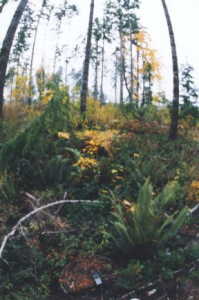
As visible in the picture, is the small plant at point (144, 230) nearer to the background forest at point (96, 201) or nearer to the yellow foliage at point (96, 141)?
the background forest at point (96, 201)

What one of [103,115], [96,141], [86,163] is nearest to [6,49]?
[103,115]

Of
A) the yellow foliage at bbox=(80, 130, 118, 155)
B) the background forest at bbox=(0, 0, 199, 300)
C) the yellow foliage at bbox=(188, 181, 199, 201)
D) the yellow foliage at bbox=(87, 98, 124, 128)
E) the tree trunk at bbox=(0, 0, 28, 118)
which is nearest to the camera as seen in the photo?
the background forest at bbox=(0, 0, 199, 300)

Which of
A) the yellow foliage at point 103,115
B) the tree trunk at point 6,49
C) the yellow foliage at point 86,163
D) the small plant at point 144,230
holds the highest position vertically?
the tree trunk at point 6,49

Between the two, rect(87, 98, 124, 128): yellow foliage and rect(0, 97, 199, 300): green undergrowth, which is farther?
rect(87, 98, 124, 128): yellow foliage

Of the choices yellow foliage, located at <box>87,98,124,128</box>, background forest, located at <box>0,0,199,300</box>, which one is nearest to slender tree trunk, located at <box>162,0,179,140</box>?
background forest, located at <box>0,0,199,300</box>

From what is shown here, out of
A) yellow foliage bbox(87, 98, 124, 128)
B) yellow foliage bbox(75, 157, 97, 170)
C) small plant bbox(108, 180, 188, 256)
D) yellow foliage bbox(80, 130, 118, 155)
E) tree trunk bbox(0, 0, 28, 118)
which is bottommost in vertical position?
small plant bbox(108, 180, 188, 256)

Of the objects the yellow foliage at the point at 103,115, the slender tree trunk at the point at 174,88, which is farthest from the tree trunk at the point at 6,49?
the slender tree trunk at the point at 174,88

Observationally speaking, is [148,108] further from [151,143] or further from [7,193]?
[7,193]

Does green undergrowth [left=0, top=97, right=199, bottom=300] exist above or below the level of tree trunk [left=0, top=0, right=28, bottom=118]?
below

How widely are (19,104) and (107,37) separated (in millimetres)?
15588

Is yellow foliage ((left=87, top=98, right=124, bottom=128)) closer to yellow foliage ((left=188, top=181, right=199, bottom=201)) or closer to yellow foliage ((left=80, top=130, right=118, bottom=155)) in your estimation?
yellow foliage ((left=80, top=130, right=118, bottom=155))

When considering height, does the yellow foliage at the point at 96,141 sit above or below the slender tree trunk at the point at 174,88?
below

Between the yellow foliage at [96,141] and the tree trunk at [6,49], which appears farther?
the tree trunk at [6,49]

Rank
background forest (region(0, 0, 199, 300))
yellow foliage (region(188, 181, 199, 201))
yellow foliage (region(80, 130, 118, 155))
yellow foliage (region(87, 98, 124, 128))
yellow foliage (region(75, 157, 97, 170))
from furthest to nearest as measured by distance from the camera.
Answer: yellow foliage (region(87, 98, 124, 128)) < yellow foliage (region(80, 130, 118, 155)) < yellow foliage (region(75, 157, 97, 170)) < yellow foliage (region(188, 181, 199, 201)) < background forest (region(0, 0, 199, 300))
